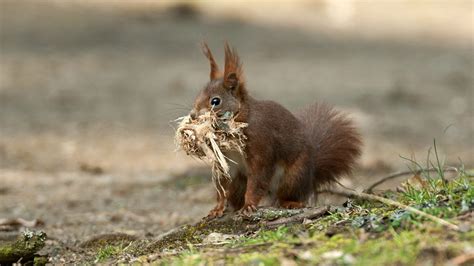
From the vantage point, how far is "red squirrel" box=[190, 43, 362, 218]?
16.8 ft

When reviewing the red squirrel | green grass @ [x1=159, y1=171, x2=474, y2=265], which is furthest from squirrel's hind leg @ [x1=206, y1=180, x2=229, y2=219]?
green grass @ [x1=159, y1=171, x2=474, y2=265]

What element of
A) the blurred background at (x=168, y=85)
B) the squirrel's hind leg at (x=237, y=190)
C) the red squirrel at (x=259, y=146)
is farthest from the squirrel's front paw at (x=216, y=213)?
the blurred background at (x=168, y=85)

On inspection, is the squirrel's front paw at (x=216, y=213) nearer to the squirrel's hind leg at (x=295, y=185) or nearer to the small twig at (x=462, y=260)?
the squirrel's hind leg at (x=295, y=185)

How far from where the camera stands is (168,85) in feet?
40.3

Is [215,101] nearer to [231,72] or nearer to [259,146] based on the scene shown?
[231,72]

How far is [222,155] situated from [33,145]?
5.34 m

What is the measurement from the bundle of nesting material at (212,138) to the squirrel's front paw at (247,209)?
0.65ft

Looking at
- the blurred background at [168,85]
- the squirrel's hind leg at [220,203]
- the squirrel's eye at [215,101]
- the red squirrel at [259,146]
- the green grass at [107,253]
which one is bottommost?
the green grass at [107,253]

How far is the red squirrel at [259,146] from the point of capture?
5.13 metres

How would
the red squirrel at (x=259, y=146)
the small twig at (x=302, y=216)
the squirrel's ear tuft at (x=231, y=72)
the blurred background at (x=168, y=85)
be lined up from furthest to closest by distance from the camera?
the blurred background at (x=168, y=85)
the squirrel's ear tuft at (x=231, y=72)
the red squirrel at (x=259, y=146)
the small twig at (x=302, y=216)

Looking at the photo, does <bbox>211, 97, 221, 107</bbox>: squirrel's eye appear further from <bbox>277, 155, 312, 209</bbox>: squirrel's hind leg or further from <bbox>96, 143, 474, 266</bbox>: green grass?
<bbox>96, 143, 474, 266</bbox>: green grass

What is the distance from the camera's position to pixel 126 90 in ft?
40.2

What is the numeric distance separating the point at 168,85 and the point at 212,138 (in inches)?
294

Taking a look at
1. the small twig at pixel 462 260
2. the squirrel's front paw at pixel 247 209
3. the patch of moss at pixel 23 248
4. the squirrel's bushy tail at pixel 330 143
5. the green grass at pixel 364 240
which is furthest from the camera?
the squirrel's bushy tail at pixel 330 143
